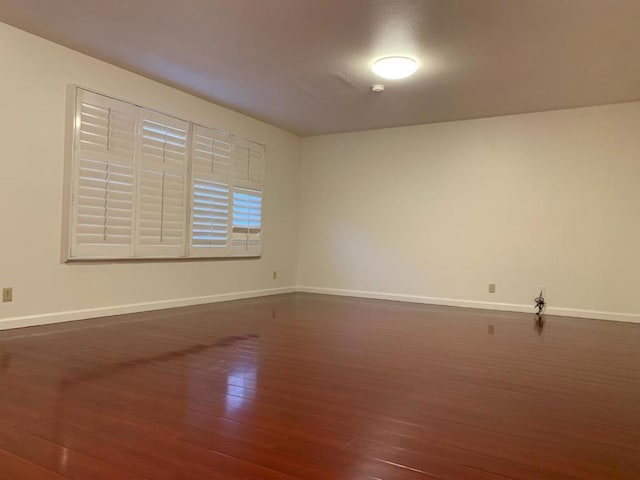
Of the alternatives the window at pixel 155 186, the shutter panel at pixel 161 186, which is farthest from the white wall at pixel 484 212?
the shutter panel at pixel 161 186

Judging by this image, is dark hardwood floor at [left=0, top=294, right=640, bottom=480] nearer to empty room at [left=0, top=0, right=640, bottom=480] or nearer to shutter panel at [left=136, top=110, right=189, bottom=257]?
empty room at [left=0, top=0, right=640, bottom=480]

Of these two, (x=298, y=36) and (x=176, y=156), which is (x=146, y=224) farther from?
(x=298, y=36)

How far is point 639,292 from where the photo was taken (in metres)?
5.02

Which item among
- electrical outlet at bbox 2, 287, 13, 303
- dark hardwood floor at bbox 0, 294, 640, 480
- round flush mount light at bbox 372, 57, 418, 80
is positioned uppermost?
round flush mount light at bbox 372, 57, 418, 80

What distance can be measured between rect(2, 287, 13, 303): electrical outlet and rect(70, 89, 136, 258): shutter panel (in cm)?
55

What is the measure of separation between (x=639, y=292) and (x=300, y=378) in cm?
439

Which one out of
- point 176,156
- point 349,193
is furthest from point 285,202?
point 176,156

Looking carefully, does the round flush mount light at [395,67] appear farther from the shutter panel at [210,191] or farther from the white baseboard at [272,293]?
the white baseboard at [272,293]

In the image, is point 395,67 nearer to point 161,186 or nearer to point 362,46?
point 362,46

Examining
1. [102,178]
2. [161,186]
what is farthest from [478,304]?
[102,178]

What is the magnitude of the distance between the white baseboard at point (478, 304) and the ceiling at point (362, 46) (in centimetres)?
236

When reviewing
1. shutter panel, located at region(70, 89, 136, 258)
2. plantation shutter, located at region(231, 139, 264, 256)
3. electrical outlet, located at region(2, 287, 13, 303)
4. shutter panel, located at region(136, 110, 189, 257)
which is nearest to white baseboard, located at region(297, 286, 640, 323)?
plantation shutter, located at region(231, 139, 264, 256)

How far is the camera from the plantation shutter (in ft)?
19.3

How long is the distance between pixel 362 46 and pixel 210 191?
8.45 ft
